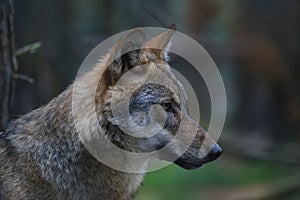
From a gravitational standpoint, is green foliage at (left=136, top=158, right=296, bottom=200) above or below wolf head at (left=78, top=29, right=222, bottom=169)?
above

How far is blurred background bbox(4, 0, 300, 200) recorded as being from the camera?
34.4ft

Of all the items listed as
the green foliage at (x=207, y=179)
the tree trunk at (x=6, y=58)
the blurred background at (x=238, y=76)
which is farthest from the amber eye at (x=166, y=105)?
the green foliage at (x=207, y=179)

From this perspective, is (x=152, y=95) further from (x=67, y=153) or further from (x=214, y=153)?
(x=67, y=153)

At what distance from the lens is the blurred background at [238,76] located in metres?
10.5

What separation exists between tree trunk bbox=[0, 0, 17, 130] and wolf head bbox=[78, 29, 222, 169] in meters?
1.26

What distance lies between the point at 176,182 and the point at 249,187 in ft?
4.59

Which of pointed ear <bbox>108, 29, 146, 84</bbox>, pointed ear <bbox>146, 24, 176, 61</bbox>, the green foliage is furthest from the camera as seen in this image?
the green foliage

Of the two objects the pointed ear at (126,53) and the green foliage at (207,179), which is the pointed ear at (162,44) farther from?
the green foliage at (207,179)

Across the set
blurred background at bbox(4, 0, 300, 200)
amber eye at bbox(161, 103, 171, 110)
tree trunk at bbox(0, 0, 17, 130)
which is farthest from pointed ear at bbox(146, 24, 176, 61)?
blurred background at bbox(4, 0, 300, 200)

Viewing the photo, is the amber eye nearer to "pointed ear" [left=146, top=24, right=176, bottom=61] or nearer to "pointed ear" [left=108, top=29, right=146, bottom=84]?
"pointed ear" [left=108, top=29, right=146, bottom=84]

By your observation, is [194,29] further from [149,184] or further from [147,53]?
[147,53]

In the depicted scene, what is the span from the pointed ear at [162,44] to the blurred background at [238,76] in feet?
9.72

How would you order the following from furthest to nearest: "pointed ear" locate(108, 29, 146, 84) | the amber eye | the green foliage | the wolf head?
1. the green foliage
2. the amber eye
3. the wolf head
4. "pointed ear" locate(108, 29, 146, 84)

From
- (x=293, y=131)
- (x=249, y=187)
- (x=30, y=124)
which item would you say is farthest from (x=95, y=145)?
(x=293, y=131)
